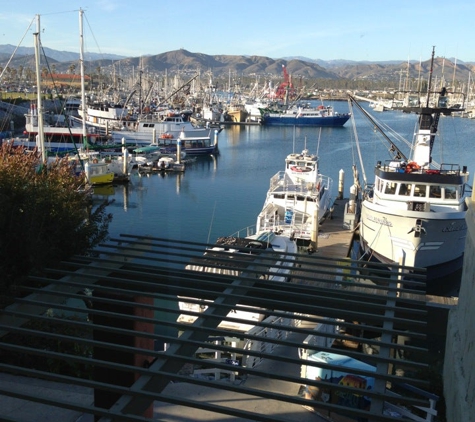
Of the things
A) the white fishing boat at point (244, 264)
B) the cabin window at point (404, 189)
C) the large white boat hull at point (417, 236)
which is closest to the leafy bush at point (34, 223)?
the white fishing boat at point (244, 264)

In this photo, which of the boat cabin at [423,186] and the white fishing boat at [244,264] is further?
the boat cabin at [423,186]

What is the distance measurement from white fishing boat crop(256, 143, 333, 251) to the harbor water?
2.06 m

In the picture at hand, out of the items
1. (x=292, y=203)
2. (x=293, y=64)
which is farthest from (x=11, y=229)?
(x=293, y=64)

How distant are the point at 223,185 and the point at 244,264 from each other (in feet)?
82.5

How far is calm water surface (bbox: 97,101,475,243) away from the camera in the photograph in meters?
20.9

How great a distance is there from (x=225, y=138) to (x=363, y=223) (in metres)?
37.4

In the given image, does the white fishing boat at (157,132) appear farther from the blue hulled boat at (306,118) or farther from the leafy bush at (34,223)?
the leafy bush at (34,223)

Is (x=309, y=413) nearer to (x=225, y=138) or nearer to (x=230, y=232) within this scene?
(x=230, y=232)

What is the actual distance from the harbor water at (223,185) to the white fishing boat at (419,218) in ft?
15.5

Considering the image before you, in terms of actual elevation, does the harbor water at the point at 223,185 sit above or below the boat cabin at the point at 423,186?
below

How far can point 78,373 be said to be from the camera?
17.9 ft

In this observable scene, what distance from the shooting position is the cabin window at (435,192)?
47.8 feet

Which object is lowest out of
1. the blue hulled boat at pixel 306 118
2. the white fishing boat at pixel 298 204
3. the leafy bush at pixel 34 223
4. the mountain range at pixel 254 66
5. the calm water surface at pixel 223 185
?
the calm water surface at pixel 223 185

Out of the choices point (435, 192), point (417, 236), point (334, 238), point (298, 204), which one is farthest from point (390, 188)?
point (298, 204)
